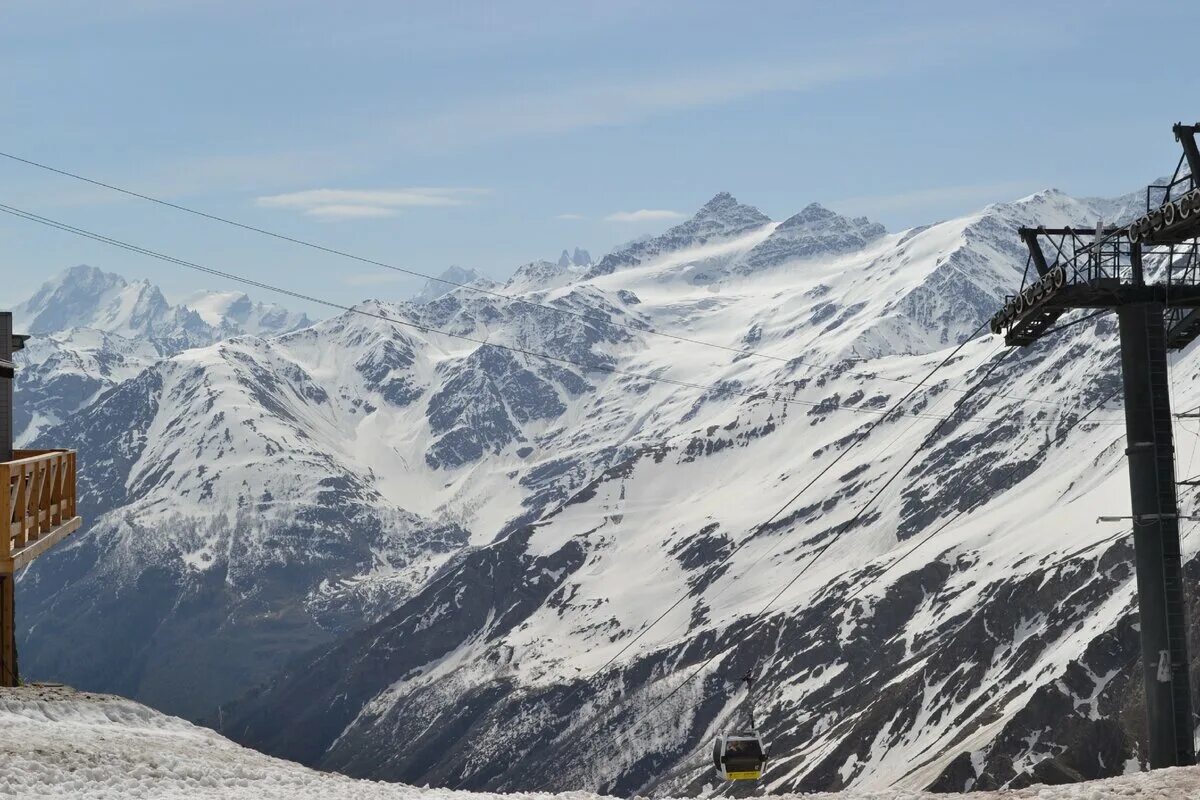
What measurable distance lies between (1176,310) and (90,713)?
26.5 m

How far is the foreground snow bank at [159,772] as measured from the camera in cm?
2133

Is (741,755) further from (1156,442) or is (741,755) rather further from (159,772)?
(159,772)

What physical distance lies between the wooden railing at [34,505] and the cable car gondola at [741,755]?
15004 millimetres

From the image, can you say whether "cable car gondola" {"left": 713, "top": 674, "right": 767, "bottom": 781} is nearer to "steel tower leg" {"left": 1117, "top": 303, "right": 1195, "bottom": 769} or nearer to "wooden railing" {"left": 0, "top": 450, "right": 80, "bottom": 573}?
"steel tower leg" {"left": 1117, "top": 303, "right": 1195, "bottom": 769}

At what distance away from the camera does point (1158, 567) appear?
3164 centimetres

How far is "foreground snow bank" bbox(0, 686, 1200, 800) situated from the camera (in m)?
21.3

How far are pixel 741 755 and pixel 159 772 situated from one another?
47.3ft

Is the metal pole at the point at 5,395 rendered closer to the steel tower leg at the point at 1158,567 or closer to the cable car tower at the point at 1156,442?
the cable car tower at the point at 1156,442

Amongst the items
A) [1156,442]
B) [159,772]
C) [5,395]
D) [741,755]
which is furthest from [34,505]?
[1156,442]

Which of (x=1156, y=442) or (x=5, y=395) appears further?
(x=5, y=395)

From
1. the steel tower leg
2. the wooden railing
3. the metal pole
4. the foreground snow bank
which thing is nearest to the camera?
the foreground snow bank

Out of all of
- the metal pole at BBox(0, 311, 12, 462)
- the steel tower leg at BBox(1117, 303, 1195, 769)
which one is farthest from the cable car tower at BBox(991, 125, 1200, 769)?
the metal pole at BBox(0, 311, 12, 462)

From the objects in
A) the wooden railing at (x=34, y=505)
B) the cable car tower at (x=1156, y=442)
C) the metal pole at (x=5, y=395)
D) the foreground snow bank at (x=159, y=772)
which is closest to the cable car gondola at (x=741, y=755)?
the foreground snow bank at (x=159, y=772)

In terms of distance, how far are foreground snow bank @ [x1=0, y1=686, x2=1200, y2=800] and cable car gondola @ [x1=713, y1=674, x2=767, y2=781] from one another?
25.8 ft
